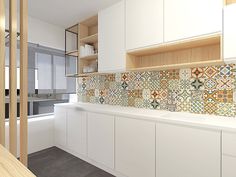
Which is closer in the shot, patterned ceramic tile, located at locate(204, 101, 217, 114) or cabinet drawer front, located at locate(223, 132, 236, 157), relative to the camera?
cabinet drawer front, located at locate(223, 132, 236, 157)

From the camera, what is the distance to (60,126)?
9.07ft

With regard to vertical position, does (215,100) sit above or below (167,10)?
below

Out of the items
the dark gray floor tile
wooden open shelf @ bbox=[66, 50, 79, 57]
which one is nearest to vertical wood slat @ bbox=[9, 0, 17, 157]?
the dark gray floor tile

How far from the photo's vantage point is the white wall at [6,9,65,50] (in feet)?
9.02

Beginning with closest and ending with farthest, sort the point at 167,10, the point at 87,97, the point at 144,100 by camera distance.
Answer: the point at 167,10 → the point at 144,100 → the point at 87,97

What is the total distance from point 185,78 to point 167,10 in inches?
30.5

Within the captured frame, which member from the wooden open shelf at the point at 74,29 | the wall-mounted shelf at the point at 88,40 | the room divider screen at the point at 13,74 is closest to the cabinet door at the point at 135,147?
the room divider screen at the point at 13,74

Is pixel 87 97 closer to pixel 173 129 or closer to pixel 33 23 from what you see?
pixel 33 23

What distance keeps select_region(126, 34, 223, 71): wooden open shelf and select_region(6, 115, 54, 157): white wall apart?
1788 millimetres

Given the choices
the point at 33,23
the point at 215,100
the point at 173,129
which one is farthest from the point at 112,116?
the point at 33,23

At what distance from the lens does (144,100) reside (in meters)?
2.22

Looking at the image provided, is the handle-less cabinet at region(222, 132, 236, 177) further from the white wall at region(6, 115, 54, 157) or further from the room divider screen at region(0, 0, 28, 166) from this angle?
the white wall at region(6, 115, 54, 157)

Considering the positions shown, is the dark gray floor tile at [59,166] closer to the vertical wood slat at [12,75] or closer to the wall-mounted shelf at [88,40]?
the vertical wood slat at [12,75]

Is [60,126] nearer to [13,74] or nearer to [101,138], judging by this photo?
[101,138]
